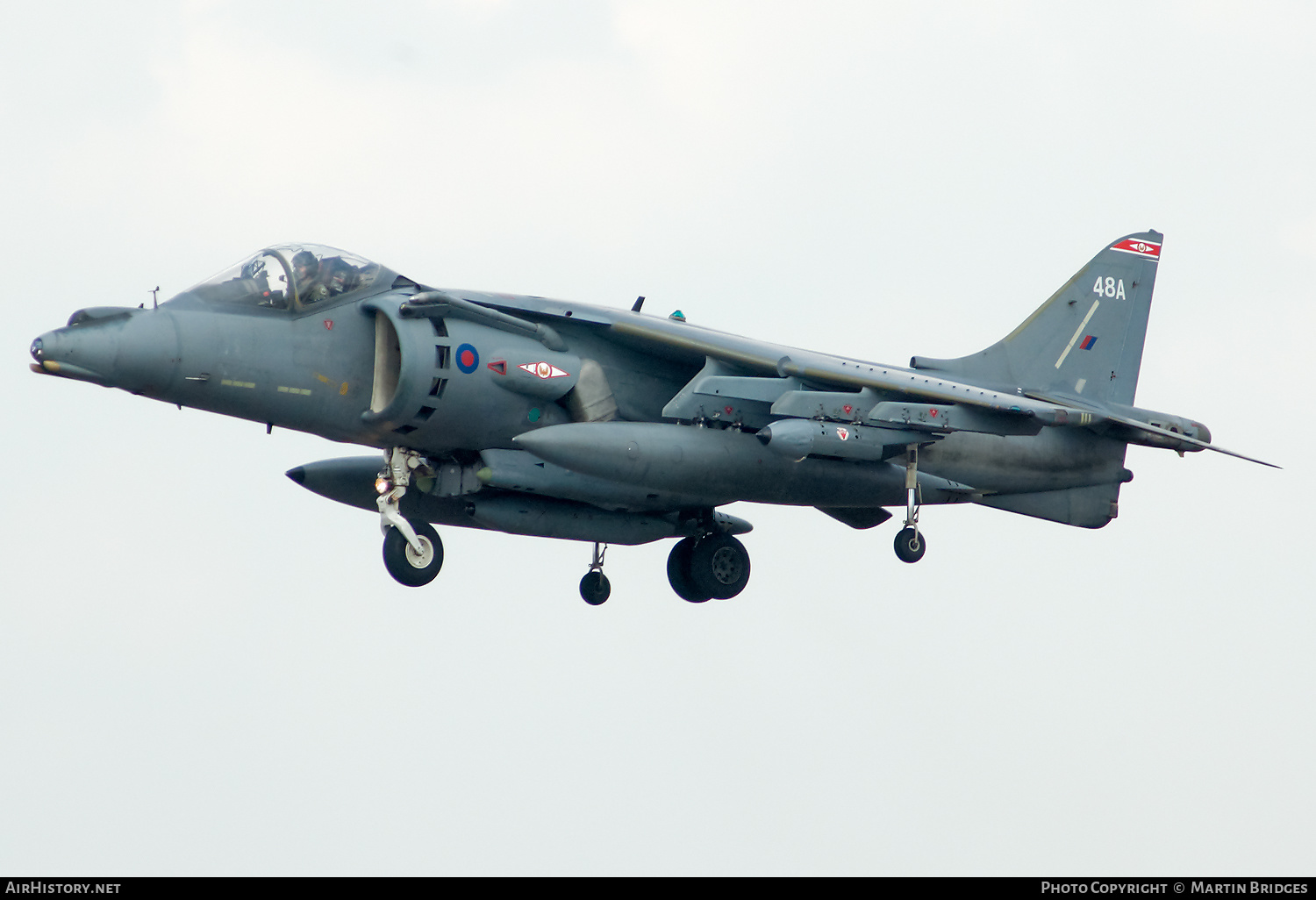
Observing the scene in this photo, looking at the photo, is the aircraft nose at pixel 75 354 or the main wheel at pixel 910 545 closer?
the aircraft nose at pixel 75 354

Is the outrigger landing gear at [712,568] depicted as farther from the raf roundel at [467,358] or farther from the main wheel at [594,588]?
the raf roundel at [467,358]

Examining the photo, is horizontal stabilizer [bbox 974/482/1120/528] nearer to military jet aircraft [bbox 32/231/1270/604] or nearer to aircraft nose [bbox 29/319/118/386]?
military jet aircraft [bbox 32/231/1270/604]

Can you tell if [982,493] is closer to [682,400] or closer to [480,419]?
[682,400]

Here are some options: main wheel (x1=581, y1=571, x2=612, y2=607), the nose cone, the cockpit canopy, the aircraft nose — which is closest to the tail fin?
main wheel (x1=581, y1=571, x2=612, y2=607)

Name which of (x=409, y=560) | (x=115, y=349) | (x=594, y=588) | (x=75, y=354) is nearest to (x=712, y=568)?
(x=594, y=588)

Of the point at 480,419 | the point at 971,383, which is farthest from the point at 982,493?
the point at 480,419

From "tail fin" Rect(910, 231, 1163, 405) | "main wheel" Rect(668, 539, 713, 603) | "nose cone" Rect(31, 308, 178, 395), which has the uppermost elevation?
"tail fin" Rect(910, 231, 1163, 405)

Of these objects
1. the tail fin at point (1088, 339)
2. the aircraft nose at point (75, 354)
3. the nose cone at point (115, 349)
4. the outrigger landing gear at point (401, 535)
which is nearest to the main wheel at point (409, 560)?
the outrigger landing gear at point (401, 535)

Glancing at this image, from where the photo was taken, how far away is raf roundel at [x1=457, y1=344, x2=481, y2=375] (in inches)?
578

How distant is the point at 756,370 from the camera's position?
15.6 meters

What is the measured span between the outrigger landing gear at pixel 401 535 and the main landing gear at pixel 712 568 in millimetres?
2753

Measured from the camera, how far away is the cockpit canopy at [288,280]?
46.7 ft

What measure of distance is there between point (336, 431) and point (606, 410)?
2391mm

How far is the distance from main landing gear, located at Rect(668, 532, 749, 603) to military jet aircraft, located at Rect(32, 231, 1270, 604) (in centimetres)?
2
